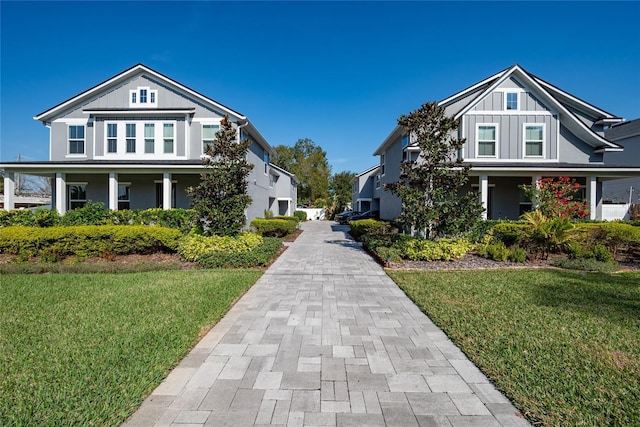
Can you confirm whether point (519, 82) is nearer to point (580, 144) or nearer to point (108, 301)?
A: point (580, 144)

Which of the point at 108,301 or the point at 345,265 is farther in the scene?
the point at 345,265

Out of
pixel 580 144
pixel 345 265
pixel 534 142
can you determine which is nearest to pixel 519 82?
pixel 534 142

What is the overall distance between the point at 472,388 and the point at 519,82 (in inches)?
684

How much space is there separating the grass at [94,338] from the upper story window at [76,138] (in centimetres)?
1197

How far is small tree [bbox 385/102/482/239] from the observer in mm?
10477

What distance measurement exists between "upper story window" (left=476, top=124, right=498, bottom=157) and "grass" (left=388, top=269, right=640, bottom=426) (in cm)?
926

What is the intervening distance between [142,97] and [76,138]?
423 centimetres

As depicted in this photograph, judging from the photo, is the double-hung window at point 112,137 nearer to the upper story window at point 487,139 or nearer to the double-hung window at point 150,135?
the double-hung window at point 150,135

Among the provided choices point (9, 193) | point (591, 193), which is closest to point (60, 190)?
point (9, 193)

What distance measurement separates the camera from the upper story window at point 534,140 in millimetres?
15930

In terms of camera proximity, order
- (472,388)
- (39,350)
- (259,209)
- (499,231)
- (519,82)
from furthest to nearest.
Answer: (259,209), (519,82), (499,231), (39,350), (472,388)

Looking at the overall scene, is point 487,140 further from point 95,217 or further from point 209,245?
point 95,217

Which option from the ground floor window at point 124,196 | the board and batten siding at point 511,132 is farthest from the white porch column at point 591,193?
the ground floor window at point 124,196

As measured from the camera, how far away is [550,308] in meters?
5.74
